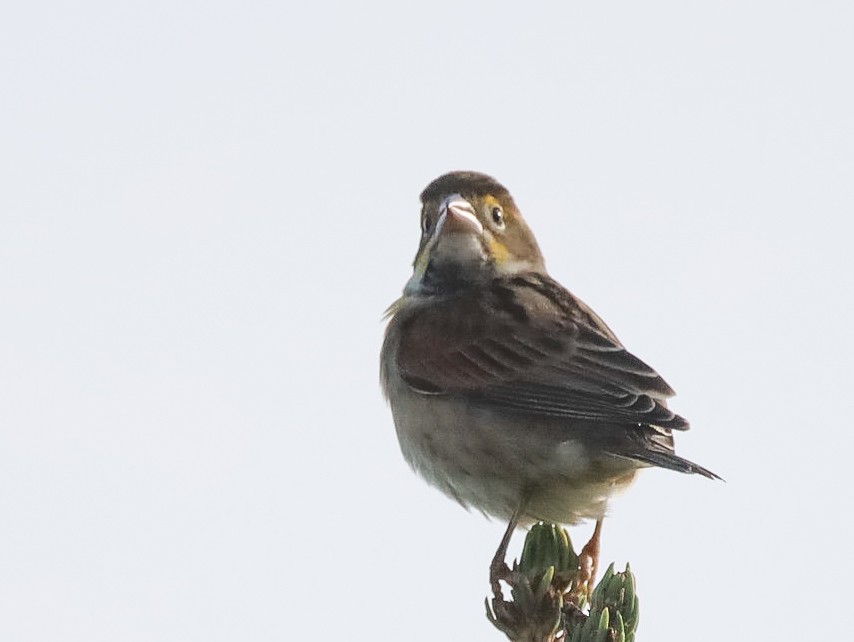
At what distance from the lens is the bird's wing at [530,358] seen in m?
6.28

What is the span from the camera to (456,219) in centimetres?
765

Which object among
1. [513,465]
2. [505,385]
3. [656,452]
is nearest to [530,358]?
[505,385]

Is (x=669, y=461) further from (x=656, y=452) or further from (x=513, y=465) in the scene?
(x=513, y=465)

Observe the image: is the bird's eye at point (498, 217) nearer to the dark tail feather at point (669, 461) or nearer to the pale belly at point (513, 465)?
the pale belly at point (513, 465)

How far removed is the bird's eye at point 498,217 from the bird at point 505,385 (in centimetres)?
1

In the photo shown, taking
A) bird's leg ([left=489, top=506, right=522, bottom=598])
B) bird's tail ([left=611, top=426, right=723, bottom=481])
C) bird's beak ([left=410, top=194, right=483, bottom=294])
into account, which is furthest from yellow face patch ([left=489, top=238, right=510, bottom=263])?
bird's leg ([left=489, top=506, right=522, bottom=598])

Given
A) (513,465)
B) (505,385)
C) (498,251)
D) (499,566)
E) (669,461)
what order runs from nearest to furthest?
(499,566)
(669,461)
(513,465)
(505,385)
(498,251)

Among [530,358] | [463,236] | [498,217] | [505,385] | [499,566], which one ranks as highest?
[498,217]

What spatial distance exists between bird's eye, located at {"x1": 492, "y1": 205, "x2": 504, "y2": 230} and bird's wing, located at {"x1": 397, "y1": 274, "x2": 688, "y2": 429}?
42 cm

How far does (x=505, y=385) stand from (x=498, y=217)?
5.40 feet

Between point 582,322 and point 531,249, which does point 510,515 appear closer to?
point 582,322

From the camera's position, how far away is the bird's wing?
20.6 ft

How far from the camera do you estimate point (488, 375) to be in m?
6.80

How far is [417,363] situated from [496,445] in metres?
0.95
